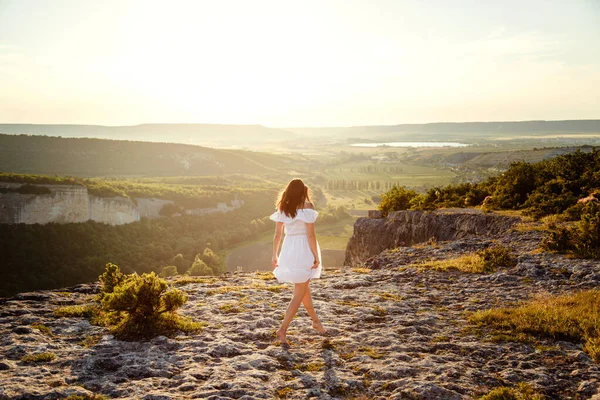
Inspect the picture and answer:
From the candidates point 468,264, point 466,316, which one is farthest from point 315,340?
point 468,264

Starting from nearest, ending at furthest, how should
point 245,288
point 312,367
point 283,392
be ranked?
point 283,392, point 312,367, point 245,288

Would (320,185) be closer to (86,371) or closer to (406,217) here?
(406,217)

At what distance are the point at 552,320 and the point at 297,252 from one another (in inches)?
185

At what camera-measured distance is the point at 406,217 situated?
63.7 feet

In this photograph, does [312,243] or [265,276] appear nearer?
[312,243]

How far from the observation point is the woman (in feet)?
22.6

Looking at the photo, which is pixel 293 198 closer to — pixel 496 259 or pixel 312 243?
pixel 312 243

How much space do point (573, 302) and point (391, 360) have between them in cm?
449

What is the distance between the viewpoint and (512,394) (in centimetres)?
483

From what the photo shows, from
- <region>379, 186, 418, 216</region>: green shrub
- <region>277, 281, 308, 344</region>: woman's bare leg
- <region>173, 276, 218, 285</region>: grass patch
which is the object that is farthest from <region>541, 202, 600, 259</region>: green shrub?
<region>173, 276, 218, 285</region>: grass patch

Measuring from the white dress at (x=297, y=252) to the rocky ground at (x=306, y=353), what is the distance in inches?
48.1

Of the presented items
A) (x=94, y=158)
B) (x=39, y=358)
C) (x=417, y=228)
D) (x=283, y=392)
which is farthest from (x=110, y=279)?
(x=94, y=158)

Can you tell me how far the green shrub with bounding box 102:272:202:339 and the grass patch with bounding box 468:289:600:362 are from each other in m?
5.61

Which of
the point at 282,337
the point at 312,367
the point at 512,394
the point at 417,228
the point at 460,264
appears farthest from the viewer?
the point at 417,228
